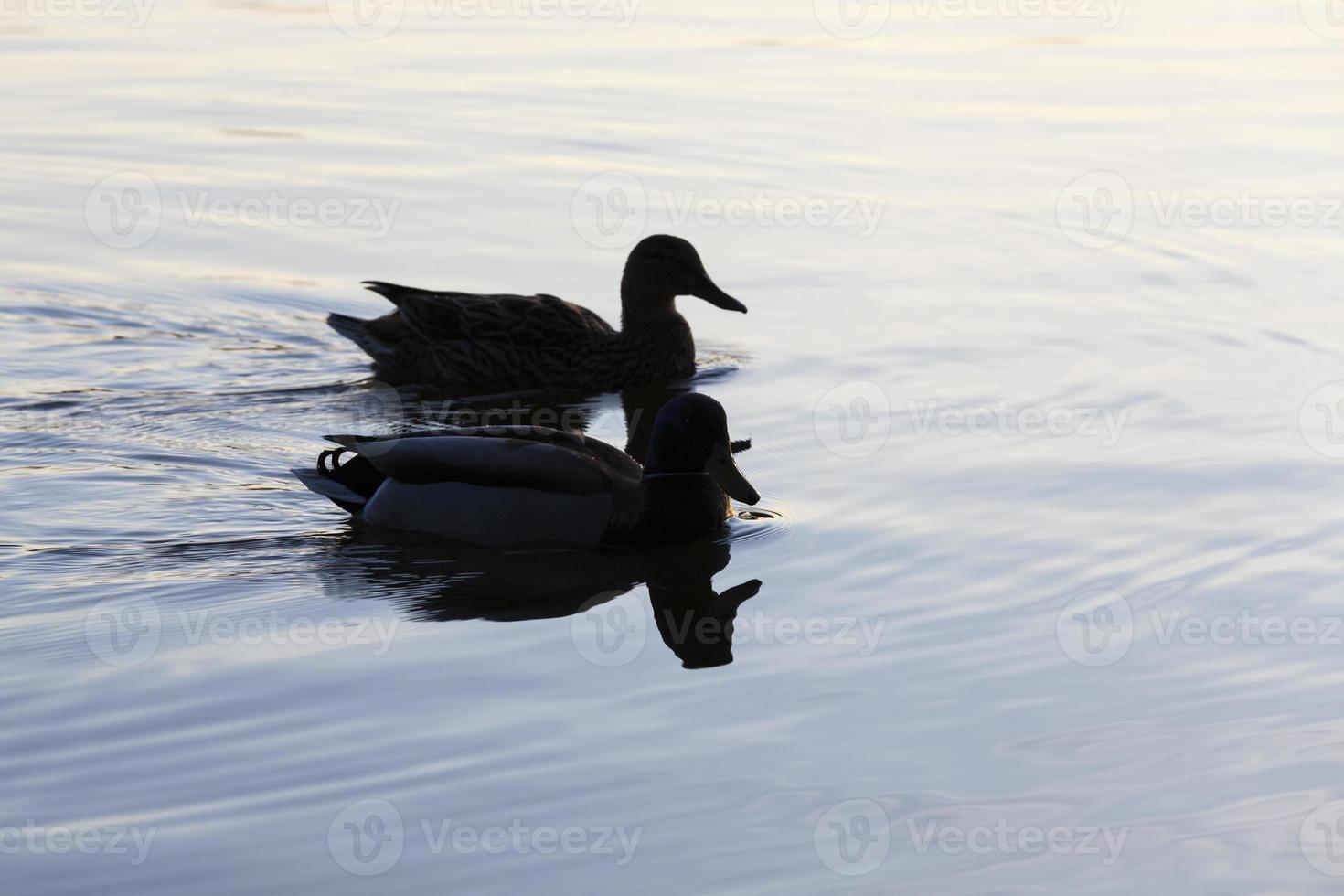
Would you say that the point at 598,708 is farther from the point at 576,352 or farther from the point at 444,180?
the point at 444,180

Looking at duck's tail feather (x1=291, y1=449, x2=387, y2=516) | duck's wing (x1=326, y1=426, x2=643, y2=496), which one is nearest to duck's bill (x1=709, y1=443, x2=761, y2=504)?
duck's wing (x1=326, y1=426, x2=643, y2=496)

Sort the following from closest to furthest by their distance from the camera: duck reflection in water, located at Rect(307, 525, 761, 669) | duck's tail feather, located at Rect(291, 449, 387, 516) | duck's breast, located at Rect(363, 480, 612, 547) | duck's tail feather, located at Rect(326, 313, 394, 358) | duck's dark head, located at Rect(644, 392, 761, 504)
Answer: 1. duck reflection in water, located at Rect(307, 525, 761, 669)
2. duck's breast, located at Rect(363, 480, 612, 547)
3. duck's dark head, located at Rect(644, 392, 761, 504)
4. duck's tail feather, located at Rect(291, 449, 387, 516)
5. duck's tail feather, located at Rect(326, 313, 394, 358)

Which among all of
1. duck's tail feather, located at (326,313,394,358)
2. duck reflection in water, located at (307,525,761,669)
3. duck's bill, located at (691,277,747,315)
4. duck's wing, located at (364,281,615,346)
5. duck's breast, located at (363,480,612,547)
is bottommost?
duck reflection in water, located at (307,525,761,669)

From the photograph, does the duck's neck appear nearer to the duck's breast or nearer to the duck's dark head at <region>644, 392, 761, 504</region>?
the duck's dark head at <region>644, 392, 761, 504</region>

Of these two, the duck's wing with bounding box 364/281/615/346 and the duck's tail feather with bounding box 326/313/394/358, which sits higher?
the duck's wing with bounding box 364/281/615/346

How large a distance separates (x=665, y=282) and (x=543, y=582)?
12.5 feet

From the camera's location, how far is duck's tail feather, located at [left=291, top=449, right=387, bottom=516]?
7.80 meters

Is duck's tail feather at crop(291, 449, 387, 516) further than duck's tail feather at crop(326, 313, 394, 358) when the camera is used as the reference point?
No

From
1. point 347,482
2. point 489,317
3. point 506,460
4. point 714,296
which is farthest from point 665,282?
point 506,460

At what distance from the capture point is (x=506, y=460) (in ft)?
24.5

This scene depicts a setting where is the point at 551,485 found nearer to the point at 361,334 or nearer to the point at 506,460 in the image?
the point at 506,460

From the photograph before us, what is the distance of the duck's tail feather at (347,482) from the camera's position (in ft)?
25.6

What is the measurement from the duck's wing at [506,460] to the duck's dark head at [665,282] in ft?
9.47

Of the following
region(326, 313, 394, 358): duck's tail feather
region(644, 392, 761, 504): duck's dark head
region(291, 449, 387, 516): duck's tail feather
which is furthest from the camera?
region(326, 313, 394, 358): duck's tail feather
